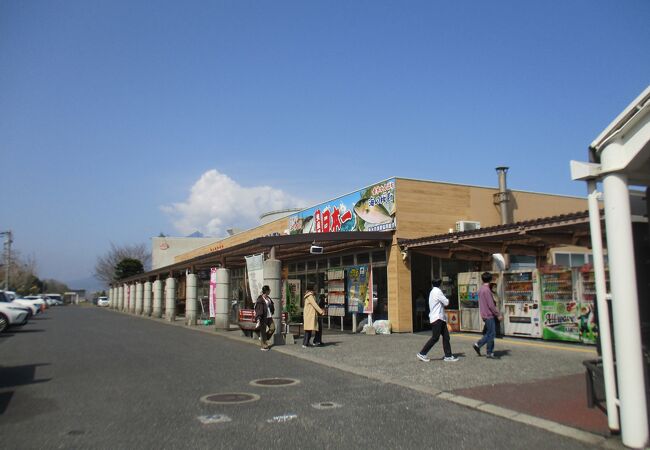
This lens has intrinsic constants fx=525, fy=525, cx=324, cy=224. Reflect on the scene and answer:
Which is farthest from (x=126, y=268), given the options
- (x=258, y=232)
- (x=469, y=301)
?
(x=469, y=301)

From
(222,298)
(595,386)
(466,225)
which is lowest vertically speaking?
(595,386)

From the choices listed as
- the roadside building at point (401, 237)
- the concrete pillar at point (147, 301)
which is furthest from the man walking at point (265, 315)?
the concrete pillar at point (147, 301)

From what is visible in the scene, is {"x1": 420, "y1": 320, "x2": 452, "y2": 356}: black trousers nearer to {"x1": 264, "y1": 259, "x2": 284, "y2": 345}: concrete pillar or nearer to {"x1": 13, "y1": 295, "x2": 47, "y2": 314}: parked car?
{"x1": 264, "y1": 259, "x2": 284, "y2": 345}: concrete pillar

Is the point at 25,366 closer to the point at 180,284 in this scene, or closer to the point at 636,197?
the point at 636,197

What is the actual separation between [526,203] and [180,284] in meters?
31.7

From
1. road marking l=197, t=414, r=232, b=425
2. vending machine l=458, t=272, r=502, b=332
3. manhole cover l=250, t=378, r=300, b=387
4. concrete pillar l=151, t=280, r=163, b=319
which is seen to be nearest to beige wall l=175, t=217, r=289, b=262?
concrete pillar l=151, t=280, r=163, b=319

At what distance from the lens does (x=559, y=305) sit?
545 inches

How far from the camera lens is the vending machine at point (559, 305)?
44.4ft

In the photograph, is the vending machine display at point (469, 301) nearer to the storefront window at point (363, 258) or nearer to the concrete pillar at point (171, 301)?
the storefront window at point (363, 258)

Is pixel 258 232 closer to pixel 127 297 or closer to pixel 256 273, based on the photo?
pixel 256 273

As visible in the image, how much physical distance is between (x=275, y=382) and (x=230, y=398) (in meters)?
1.43

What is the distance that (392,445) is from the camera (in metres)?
5.44

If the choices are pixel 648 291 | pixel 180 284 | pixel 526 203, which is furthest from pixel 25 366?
pixel 180 284

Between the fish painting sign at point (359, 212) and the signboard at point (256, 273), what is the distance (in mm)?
4725
